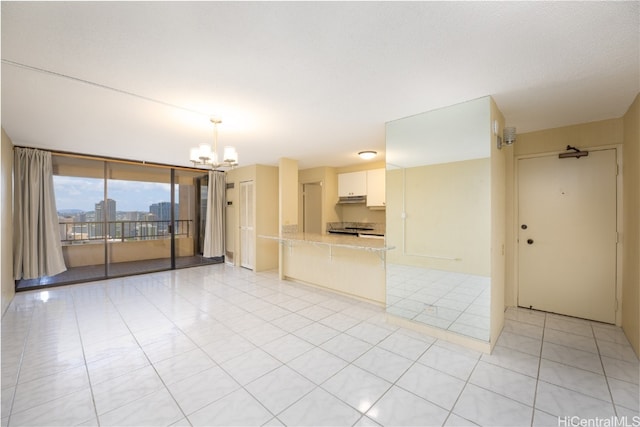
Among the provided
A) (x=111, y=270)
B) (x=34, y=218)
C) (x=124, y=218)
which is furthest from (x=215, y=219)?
(x=34, y=218)

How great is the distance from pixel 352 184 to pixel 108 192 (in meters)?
5.10

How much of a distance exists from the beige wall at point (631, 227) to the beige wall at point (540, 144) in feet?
0.52

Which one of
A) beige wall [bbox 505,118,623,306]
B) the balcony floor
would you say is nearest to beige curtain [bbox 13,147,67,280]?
the balcony floor

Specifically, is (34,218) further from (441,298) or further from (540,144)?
(540,144)

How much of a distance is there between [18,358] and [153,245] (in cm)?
431

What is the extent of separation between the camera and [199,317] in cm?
333

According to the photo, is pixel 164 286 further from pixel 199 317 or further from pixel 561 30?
pixel 561 30

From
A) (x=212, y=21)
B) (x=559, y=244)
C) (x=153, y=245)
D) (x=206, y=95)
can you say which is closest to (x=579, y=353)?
(x=559, y=244)

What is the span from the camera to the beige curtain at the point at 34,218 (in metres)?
4.22

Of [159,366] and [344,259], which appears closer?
[159,366]

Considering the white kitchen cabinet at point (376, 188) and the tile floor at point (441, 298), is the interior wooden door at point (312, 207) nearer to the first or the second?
the white kitchen cabinet at point (376, 188)

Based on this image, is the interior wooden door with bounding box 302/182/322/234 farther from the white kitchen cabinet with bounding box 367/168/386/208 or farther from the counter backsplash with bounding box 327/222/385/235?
the white kitchen cabinet with bounding box 367/168/386/208

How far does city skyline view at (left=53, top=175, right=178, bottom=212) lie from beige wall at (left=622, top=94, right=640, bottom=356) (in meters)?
7.50

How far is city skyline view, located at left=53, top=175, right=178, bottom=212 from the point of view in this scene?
4.85 m
